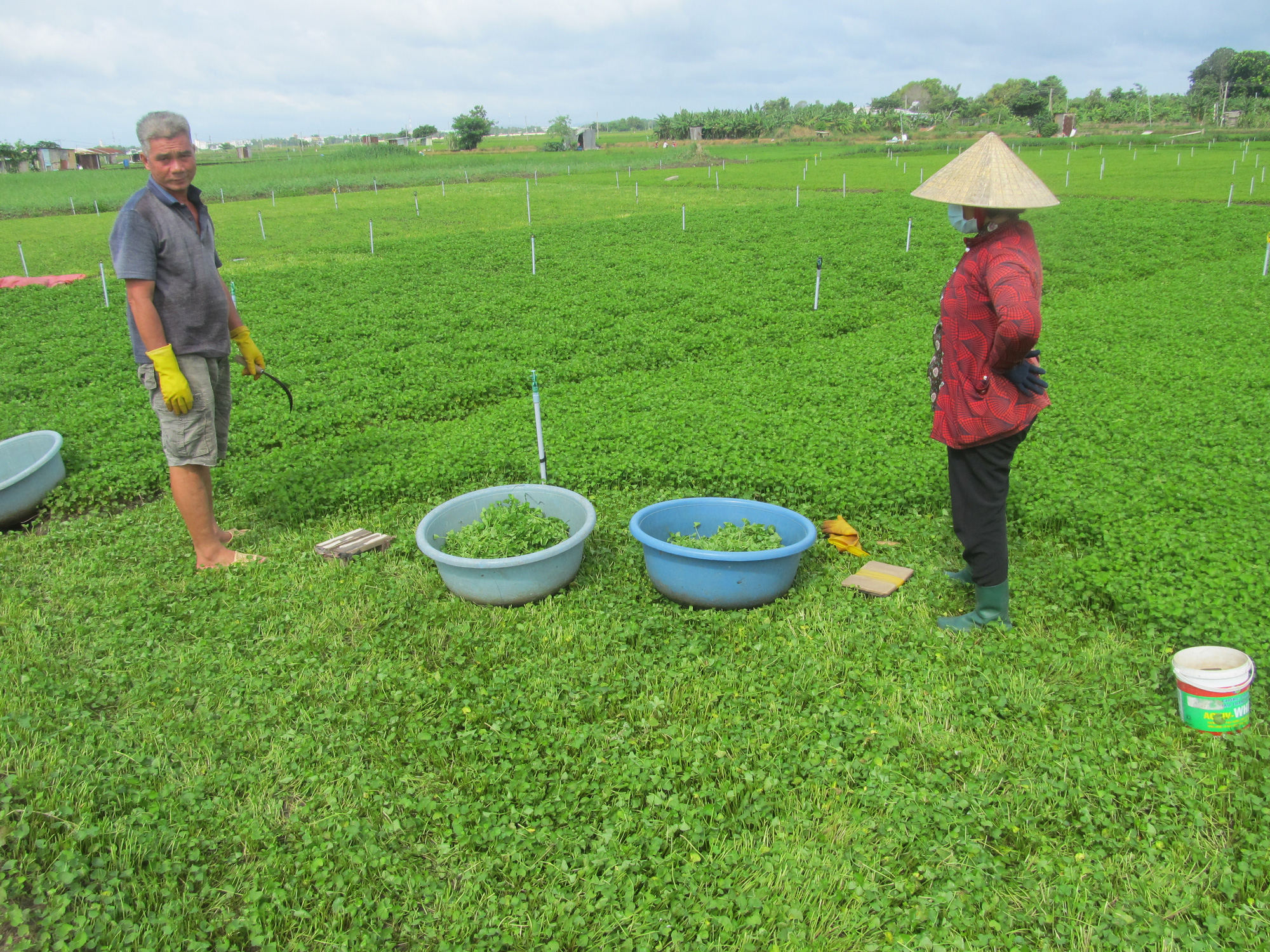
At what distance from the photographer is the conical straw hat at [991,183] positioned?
4.02 meters

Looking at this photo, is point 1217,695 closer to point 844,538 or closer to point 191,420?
point 844,538

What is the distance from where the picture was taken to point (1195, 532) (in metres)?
5.23

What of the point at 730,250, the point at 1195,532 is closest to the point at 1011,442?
the point at 1195,532

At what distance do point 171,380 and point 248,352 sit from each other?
97 cm

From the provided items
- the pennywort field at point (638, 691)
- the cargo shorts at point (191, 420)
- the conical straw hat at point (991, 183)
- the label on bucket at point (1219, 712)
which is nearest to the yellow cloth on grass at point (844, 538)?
the pennywort field at point (638, 691)

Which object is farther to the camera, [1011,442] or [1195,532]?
[1195,532]

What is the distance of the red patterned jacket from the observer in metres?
3.98

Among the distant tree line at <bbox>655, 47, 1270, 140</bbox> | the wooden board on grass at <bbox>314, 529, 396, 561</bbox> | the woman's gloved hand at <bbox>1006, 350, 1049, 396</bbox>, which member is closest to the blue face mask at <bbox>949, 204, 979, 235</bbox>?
the woman's gloved hand at <bbox>1006, 350, 1049, 396</bbox>

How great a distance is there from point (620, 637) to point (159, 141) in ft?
13.0

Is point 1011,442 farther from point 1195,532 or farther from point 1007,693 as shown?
point 1195,532

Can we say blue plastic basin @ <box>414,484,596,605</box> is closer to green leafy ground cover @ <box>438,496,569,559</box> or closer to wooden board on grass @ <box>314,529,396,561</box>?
green leafy ground cover @ <box>438,496,569,559</box>

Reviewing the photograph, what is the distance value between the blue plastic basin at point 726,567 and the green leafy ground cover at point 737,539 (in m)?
0.10

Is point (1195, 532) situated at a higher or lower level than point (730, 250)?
lower

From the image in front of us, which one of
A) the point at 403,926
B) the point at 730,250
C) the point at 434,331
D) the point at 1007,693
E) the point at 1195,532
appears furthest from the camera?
the point at 730,250
